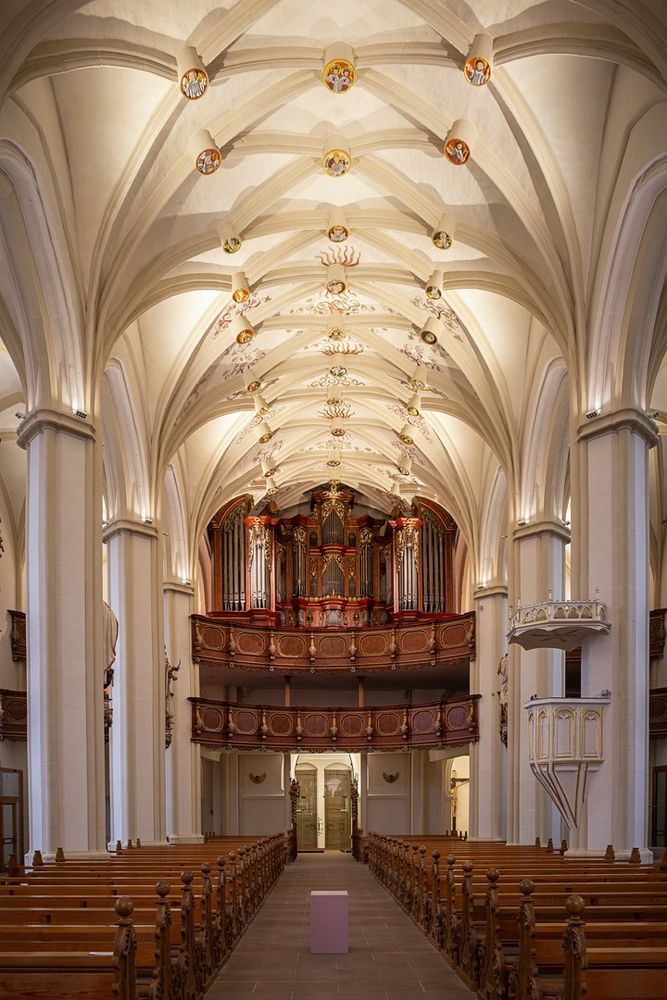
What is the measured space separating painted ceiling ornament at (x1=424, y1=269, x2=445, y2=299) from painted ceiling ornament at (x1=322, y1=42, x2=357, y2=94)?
16.7ft

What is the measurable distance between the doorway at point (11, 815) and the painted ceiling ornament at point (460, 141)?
47.5 ft

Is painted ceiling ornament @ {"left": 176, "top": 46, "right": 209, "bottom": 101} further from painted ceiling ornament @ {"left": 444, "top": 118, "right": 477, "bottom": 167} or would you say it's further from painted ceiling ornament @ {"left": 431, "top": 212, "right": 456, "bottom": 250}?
painted ceiling ornament @ {"left": 431, "top": 212, "right": 456, "bottom": 250}

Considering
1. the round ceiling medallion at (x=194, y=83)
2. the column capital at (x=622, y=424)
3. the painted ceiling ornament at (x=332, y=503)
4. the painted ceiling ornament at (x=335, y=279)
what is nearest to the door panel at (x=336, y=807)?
the painted ceiling ornament at (x=332, y=503)

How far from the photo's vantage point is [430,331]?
2147 centimetres

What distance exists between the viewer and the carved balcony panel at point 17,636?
2400 cm

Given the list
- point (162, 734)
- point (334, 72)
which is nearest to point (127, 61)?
point (334, 72)

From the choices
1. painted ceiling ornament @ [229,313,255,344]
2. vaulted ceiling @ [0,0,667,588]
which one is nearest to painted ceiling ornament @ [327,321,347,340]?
vaulted ceiling @ [0,0,667,588]

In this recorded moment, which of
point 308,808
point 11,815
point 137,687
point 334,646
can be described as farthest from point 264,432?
point 308,808

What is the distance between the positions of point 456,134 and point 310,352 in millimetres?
9827

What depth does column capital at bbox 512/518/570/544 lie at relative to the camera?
21656 millimetres

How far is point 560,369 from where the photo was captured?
65.6 ft

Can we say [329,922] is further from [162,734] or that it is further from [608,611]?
[162,734]

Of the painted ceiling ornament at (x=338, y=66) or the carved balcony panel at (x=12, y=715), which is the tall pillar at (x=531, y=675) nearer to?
the carved balcony panel at (x=12, y=715)

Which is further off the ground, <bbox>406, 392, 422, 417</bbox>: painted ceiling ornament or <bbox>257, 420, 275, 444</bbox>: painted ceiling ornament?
<bbox>406, 392, 422, 417</bbox>: painted ceiling ornament
